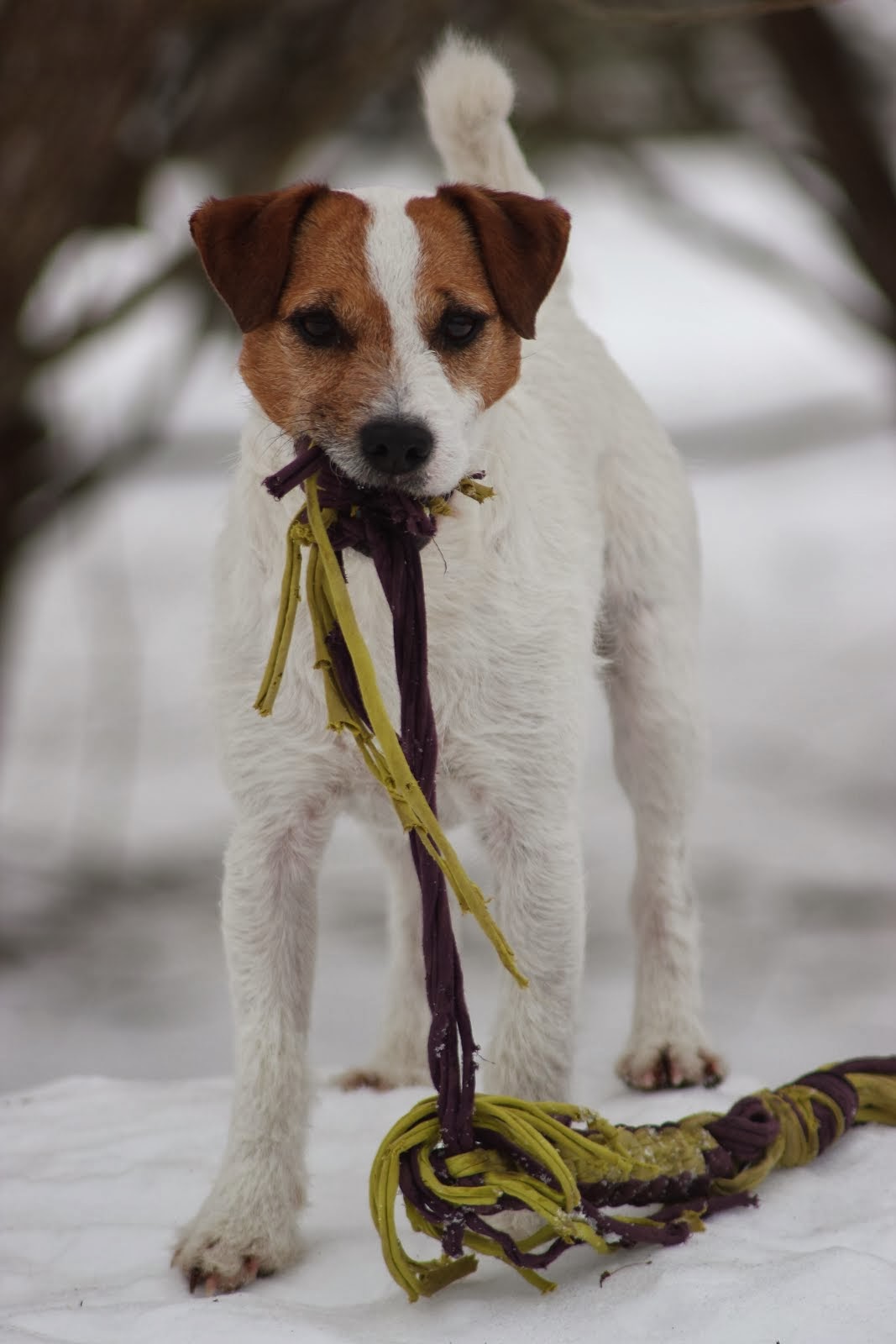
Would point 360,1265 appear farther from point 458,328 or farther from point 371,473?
point 458,328

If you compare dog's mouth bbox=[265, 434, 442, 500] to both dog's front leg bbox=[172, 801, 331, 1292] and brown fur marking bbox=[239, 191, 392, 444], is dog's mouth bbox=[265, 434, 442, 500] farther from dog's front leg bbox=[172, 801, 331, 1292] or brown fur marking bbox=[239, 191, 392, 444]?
dog's front leg bbox=[172, 801, 331, 1292]

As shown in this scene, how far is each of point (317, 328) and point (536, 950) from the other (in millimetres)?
1223

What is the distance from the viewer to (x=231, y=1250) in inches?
117

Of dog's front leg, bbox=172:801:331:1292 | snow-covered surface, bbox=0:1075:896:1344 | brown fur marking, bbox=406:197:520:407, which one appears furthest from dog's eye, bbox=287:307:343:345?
snow-covered surface, bbox=0:1075:896:1344

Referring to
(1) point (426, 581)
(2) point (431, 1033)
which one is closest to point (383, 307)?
(1) point (426, 581)

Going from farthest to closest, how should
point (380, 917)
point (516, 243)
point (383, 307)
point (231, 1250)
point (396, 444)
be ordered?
1. point (380, 917)
2. point (231, 1250)
3. point (516, 243)
4. point (383, 307)
5. point (396, 444)

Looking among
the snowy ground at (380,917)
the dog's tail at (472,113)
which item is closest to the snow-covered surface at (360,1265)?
the snowy ground at (380,917)

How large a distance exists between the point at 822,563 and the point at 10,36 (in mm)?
7841

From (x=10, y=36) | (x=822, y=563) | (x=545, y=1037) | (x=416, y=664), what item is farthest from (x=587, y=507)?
(x=822, y=563)

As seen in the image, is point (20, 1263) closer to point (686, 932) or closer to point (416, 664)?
point (416, 664)

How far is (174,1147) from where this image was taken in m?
3.72

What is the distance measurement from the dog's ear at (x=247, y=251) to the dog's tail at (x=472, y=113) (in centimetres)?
115

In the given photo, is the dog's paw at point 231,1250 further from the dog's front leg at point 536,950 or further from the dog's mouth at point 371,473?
the dog's mouth at point 371,473

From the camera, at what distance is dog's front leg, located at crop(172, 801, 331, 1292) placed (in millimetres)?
3051
